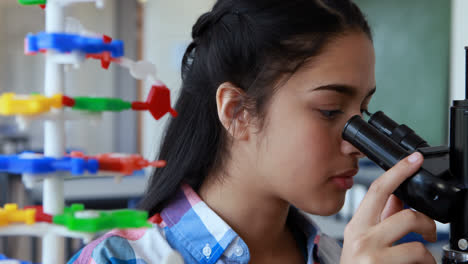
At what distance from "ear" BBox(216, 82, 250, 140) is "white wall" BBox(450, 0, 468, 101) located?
1.77 metres

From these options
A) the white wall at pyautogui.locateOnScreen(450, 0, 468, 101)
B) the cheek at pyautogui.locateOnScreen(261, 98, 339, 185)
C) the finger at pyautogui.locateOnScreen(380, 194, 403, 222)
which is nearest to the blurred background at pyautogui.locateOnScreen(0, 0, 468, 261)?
the white wall at pyautogui.locateOnScreen(450, 0, 468, 101)

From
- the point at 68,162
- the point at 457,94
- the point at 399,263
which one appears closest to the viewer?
the point at 68,162

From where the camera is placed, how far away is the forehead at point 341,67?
874 millimetres

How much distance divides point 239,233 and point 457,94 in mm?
1914

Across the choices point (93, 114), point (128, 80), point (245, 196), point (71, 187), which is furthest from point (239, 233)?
point (128, 80)

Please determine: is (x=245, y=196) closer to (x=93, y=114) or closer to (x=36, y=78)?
(x=93, y=114)

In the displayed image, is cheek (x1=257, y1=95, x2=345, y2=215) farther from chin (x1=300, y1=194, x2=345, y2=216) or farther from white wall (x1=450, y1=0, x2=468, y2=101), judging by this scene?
white wall (x1=450, y1=0, x2=468, y2=101)

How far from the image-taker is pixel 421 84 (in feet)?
9.50

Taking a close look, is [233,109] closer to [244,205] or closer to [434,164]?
[244,205]

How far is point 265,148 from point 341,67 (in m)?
0.20

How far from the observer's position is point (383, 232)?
2.46 feet

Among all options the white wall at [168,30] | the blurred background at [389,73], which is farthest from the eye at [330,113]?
the white wall at [168,30]

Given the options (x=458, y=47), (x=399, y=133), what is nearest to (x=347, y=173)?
(x=399, y=133)

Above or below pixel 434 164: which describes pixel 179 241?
below
